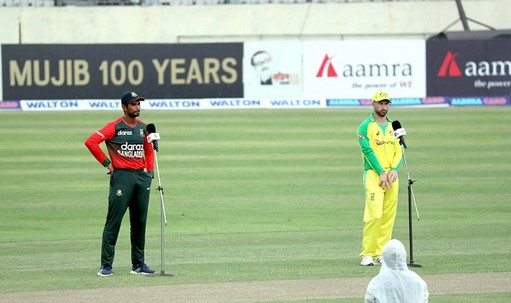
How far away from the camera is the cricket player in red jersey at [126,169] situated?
1391cm

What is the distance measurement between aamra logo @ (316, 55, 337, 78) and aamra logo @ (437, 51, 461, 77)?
11.6 ft

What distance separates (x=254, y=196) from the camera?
77.2ft

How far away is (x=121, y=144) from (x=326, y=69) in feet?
92.4

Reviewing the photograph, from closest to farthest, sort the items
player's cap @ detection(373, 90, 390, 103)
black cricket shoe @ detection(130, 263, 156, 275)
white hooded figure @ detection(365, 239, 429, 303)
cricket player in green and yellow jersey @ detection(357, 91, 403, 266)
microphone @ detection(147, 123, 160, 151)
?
white hooded figure @ detection(365, 239, 429, 303)
microphone @ detection(147, 123, 160, 151)
black cricket shoe @ detection(130, 263, 156, 275)
player's cap @ detection(373, 90, 390, 103)
cricket player in green and yellow jersey @ detection(357, 91, 403, 266)

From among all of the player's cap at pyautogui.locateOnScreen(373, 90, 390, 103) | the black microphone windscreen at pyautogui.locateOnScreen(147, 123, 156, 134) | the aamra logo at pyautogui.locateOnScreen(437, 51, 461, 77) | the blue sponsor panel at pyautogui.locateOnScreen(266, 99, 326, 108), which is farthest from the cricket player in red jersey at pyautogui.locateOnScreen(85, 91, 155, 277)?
the aamra logo at pyautogui.locateOnScreen(437, 51, 461, 77)

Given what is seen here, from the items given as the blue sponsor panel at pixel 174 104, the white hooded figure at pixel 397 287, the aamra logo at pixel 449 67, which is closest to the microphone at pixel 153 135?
the white hooded figure at pixel 397 287

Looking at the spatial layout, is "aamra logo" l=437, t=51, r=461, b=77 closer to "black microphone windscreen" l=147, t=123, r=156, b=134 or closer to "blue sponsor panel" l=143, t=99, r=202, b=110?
"blue sponsor panel" l=143, t=99, r=202, b=110

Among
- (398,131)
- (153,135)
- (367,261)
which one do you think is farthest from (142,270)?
(398,131)

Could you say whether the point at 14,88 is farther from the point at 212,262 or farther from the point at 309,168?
the point at 212,262

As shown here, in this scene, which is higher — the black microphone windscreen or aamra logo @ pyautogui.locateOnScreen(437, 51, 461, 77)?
aamra logo @ pyautogui.locateOnScreen(437, 51, 461, 77)

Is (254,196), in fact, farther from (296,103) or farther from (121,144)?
(296,103)

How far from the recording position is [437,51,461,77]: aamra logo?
41375 millimetres

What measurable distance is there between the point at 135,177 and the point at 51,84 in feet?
90.9

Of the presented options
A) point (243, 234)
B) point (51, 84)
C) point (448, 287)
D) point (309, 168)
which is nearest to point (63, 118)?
point (51, 84)
